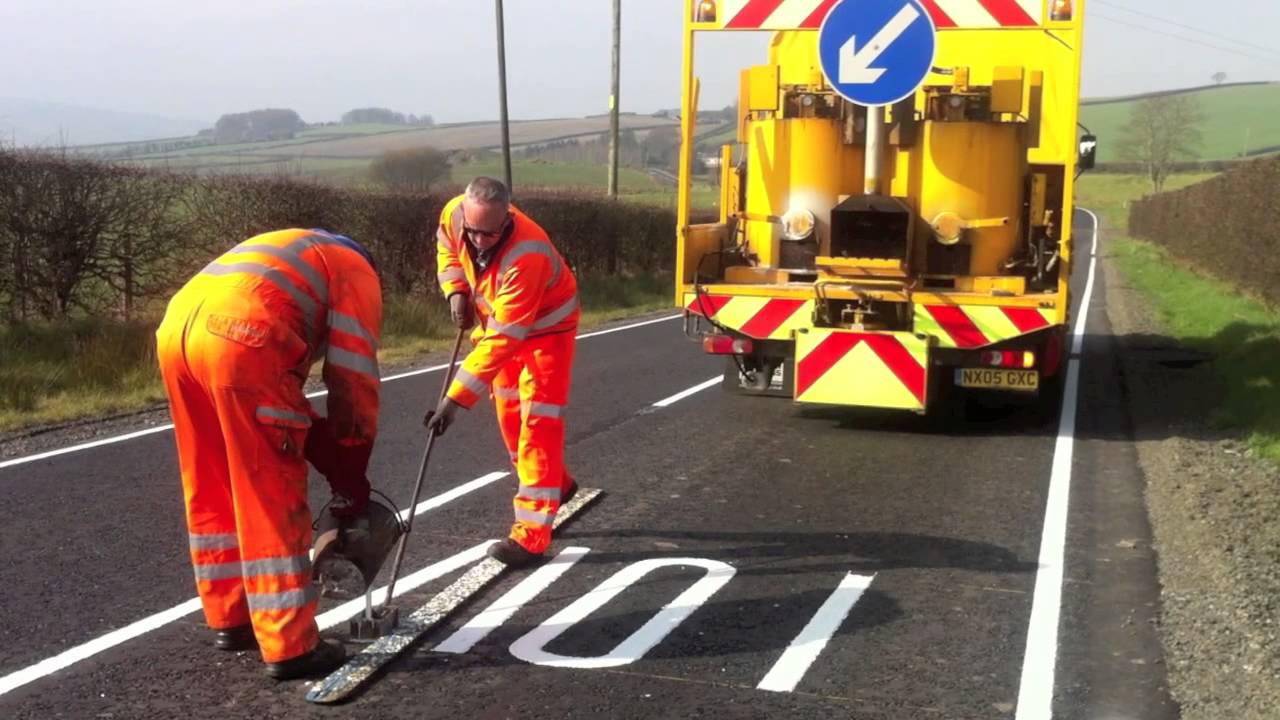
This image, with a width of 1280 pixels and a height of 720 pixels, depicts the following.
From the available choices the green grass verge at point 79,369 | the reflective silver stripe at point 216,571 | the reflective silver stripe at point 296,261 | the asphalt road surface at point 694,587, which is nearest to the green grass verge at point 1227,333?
the asphalt road surface at point 694,587

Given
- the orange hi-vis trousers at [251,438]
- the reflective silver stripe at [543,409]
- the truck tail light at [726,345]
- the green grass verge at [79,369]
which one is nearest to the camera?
the orange hi-vis trousers at [251,438]

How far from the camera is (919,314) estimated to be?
29.6 feet

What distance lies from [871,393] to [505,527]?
3442 millimetres

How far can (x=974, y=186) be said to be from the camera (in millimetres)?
Answer: 9195

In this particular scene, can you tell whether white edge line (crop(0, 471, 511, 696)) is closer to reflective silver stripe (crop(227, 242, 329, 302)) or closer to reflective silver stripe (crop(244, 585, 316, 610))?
reflective silver stripe (crop(244, 585, 316, 610))

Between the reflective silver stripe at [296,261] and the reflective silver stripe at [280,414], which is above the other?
the reflective silver stripe at [296,261]

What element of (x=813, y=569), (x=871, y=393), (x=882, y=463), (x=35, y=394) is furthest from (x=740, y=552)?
(x=35, y=394)

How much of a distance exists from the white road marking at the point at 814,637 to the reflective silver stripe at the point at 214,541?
6.22 ft

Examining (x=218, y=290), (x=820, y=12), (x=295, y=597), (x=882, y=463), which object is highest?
(x=820, y=12)

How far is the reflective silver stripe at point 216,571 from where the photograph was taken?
4531 mm

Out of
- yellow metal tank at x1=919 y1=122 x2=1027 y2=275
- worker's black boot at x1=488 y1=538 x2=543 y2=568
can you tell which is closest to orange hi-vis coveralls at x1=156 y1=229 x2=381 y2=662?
worker's black boot at x1=488 y1=538 x2=543 y2=568

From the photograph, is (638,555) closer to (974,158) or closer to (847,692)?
(847,692)

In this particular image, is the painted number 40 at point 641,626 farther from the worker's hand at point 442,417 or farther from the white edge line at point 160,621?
the worker's hand at point 442,417

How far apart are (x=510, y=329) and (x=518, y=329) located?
1.5 inches
